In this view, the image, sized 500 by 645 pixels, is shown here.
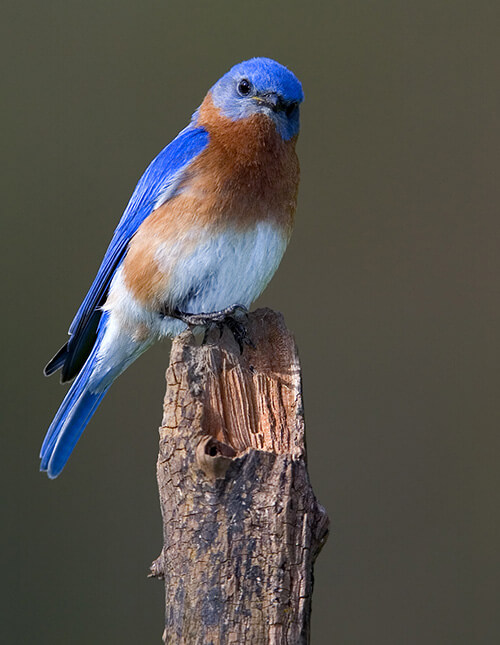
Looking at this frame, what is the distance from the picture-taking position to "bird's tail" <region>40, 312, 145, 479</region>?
2.66 meters

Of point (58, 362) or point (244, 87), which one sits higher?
point (244, 87)

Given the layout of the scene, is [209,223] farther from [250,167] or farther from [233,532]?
[233,532]

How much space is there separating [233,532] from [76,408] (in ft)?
3.97

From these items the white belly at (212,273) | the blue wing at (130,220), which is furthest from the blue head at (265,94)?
the white belly at (212,273)

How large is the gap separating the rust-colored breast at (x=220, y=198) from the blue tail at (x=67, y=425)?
395 mm

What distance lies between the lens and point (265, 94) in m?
2.45

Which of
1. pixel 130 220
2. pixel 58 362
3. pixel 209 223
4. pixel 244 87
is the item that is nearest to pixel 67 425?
pixel 58 362

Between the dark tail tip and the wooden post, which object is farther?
the dark tail tip

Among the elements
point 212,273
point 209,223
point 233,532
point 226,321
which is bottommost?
point 233,532

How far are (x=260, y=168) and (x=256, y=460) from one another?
105cm

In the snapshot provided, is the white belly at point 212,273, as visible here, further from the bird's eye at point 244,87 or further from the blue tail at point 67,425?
the bird's eye at point 244,87

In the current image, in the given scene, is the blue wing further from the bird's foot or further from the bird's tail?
the bird's foot

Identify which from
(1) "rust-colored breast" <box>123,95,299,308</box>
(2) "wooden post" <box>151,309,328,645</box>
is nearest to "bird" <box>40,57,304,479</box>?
(1) "rust-colored breast" <box>123,95,299,308</box>

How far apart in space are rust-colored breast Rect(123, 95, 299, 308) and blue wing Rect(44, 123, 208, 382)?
0.15 ft
